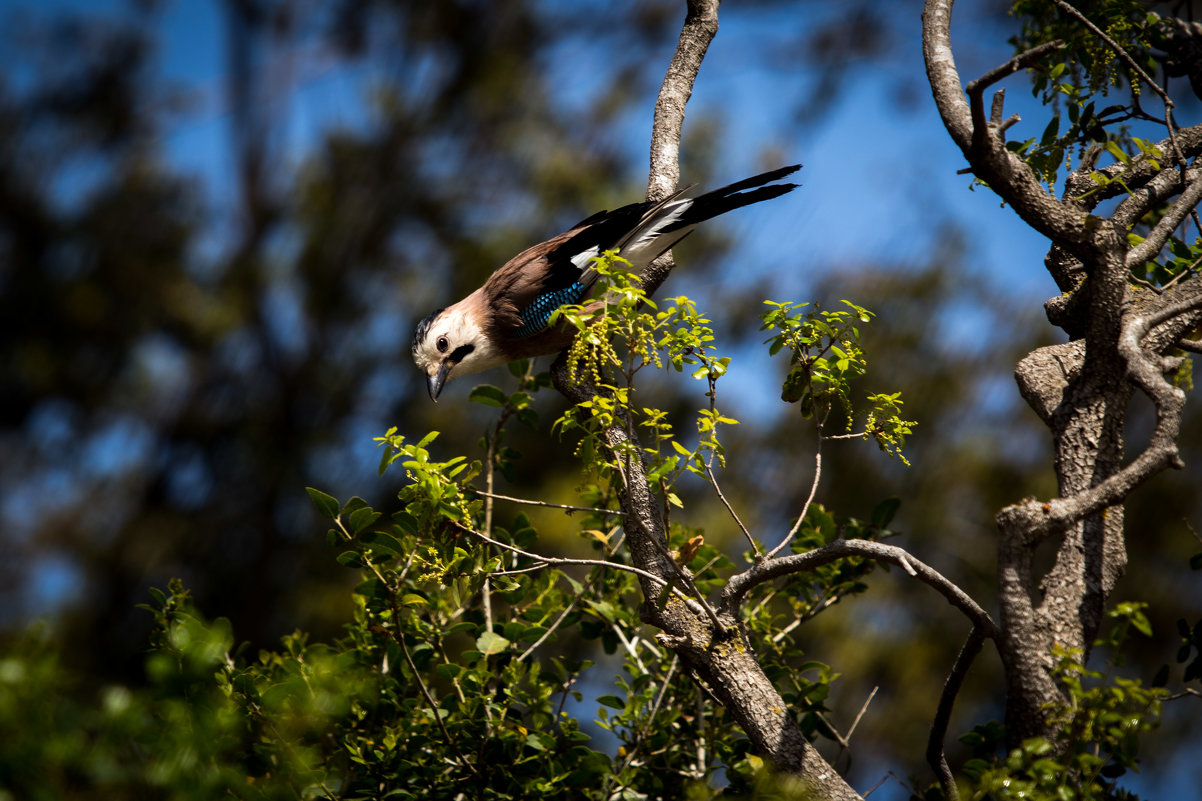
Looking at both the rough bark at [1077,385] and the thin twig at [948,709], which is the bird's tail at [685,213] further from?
the thin twig at [948,709]

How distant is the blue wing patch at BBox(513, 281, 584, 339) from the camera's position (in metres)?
→ 2.23

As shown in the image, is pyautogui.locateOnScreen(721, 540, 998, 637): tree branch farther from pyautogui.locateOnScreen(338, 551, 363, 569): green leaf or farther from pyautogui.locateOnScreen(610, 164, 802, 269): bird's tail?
pyautogui.locateOnScreen(610, 164, 802, 269): bird's tail

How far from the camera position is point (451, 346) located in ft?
7.90

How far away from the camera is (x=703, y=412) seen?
3.80ft

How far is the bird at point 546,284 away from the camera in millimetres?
2029

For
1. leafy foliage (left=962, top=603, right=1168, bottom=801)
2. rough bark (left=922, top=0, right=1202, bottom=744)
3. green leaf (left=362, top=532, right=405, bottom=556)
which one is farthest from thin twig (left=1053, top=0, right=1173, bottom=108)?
green leaf (left=362, top=532, right=405, bottom=556)

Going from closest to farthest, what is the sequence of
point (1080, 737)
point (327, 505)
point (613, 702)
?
point (1080, 737) → point (327, 505) → point (613, 702)

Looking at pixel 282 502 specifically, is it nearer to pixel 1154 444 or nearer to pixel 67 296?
pixel 67 296

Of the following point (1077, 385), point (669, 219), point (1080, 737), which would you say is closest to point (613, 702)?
point (1080, 737)

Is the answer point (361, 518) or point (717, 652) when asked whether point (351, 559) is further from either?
point (717, 652)

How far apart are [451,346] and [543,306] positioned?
1.04 feet

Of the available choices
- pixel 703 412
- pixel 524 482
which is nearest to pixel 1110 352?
pixel 703 412

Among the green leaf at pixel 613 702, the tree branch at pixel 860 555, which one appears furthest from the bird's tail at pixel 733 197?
the green leaf at pixel 613 702

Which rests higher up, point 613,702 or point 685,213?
point 685,213
